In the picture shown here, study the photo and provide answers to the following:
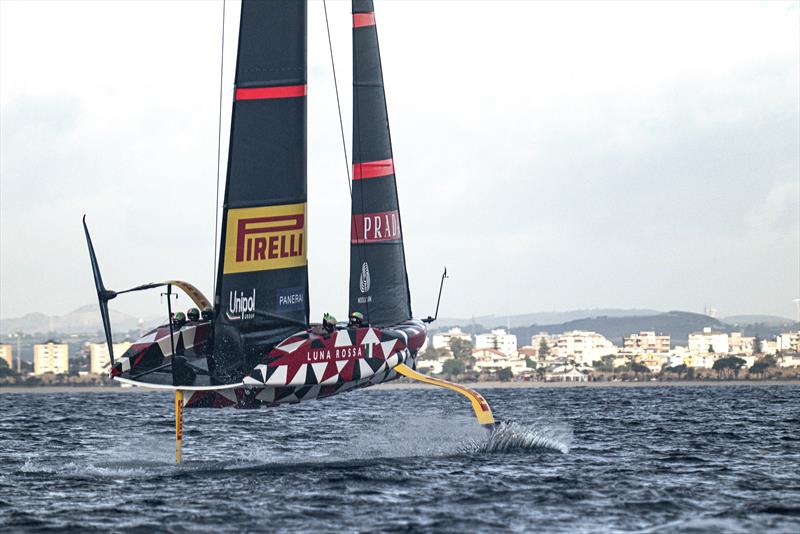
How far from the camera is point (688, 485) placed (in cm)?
1845

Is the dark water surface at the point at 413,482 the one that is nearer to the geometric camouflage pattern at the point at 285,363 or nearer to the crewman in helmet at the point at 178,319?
the geometric camouflage pattern at the point at 285,363

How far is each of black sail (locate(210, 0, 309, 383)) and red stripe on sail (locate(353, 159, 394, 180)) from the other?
575 cm

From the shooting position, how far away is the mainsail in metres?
26.3

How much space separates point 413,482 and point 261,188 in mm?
5545

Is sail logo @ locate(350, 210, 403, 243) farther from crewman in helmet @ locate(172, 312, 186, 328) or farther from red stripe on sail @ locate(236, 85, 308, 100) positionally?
red stripe on sail @ locate(236, 85, 308, 100)

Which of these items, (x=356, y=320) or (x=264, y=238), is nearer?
(x=264, y=238)

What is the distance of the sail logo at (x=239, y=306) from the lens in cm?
2055

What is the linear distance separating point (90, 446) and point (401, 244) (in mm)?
8438

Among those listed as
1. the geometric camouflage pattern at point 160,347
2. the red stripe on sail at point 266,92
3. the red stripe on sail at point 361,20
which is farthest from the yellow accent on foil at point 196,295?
the red stripe on sail at point 361,20

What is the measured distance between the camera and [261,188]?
2056cm

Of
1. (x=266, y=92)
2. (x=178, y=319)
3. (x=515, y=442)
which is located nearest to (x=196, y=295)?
(x=178, y=319)

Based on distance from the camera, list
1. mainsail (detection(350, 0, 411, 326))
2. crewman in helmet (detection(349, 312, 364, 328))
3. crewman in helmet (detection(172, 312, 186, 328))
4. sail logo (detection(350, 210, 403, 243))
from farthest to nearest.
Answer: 1. sail logo (detection(350, 210, 403, 243))
2. mainsail (detection(350, 0, 411, 326))
3. crewman in helmet (detection(349, 312, 364, 328))
4. crewman in helmet (detection(172, 312, 186, 328))

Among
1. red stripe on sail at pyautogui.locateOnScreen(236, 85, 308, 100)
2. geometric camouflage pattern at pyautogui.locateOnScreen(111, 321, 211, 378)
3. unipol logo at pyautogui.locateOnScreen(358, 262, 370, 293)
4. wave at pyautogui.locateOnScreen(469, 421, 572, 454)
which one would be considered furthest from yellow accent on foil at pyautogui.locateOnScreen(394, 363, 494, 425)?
red stripe on sail at pyautogui.locateOnScreen(236, 85, 308, 100)

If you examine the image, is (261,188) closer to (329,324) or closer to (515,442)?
(329,324)
